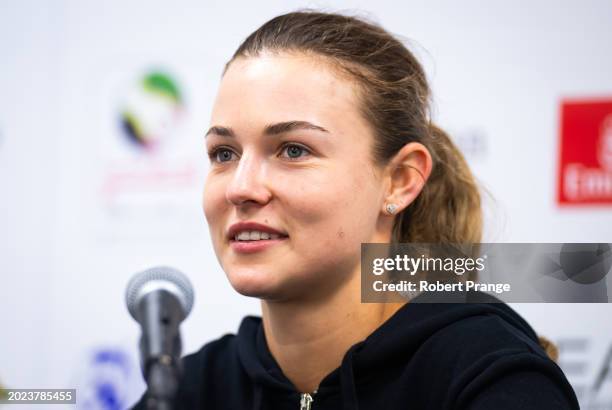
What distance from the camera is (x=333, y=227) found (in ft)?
4.17

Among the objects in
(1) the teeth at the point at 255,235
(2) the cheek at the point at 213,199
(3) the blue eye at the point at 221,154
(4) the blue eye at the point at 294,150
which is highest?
(3) the blue eye at the point at 221,154

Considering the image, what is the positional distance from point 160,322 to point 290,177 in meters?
0.46

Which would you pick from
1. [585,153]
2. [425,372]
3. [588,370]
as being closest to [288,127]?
[425,372]

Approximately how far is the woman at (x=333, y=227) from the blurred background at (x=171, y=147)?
2.61 ft

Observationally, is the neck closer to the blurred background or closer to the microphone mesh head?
the microphone mesh head

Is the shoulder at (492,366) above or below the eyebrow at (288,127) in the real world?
below

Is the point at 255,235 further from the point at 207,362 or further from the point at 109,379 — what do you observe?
the point at 109,379

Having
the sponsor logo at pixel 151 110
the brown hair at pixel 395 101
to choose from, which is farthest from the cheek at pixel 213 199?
the sponsor logo at pixel 151 110

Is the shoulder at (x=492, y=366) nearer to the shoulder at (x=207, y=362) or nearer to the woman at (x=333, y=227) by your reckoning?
the woman at (x=333, y=227)

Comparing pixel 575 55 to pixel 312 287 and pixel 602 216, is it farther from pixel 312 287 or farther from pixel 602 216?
pixel 312 287

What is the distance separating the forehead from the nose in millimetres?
72

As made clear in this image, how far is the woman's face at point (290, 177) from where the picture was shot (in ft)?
4.08

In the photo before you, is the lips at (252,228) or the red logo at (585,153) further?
the red logo at (585,153)

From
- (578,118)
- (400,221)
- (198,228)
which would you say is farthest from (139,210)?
(578,118)
